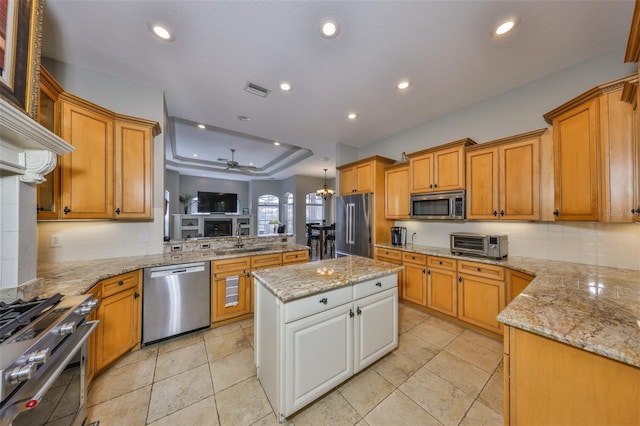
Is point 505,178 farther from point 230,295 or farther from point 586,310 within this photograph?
point 230,295

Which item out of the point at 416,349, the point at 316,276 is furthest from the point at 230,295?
the point at 416,349

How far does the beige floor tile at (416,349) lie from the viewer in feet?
7.03

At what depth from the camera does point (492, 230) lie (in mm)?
2914

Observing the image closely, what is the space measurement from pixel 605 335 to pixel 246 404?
2.15 metres

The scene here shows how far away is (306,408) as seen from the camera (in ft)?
5.20

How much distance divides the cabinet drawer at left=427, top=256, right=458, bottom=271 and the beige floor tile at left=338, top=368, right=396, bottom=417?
166 centimetres

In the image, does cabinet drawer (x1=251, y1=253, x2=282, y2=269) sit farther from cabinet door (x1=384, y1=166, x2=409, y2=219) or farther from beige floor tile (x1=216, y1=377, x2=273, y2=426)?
cabinet door (x1=384, y1=166, x2=409, y2=219)

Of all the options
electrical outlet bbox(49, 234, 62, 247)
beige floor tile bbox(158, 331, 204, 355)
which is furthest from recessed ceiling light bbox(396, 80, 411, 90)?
electrical outlet bbox(49, 234, 62, 247)

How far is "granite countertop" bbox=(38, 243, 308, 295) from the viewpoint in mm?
1565

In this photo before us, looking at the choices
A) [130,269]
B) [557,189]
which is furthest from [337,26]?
[130,269]

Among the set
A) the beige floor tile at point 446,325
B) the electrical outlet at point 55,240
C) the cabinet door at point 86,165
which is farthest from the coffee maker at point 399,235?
the electrical outlet at point 55,240

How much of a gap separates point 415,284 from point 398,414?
1.90 meters

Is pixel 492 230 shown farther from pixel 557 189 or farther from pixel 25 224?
pixel 25 224

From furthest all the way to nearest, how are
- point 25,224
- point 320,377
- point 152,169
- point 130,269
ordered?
1. point 152,169
2. point 130,269
3. point 320,377
4. point 25,224
